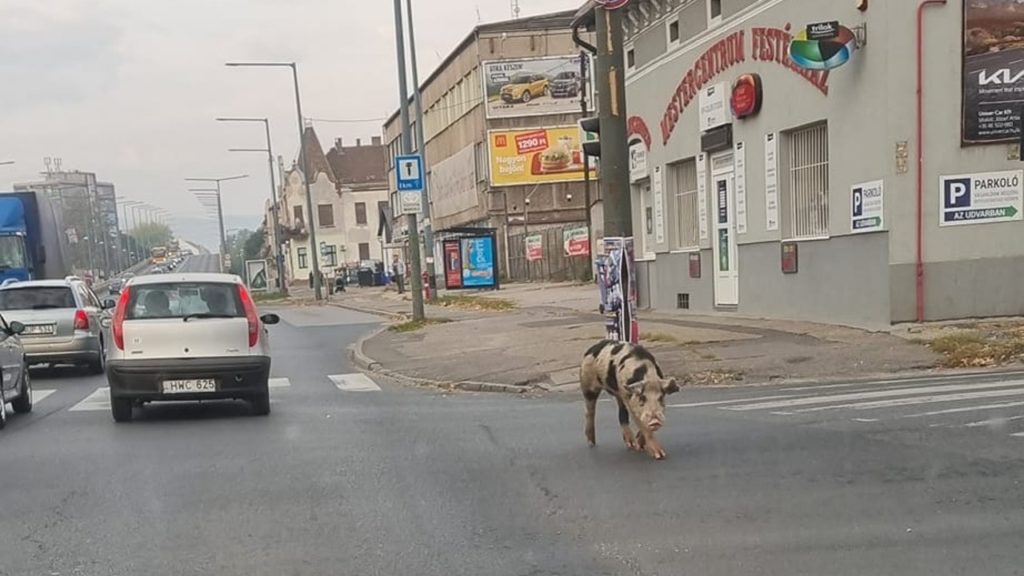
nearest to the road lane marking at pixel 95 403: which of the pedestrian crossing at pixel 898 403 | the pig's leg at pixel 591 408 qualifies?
the pig's leg at pixel 591 408

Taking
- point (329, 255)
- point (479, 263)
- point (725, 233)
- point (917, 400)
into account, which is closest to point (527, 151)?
point (479, 263)

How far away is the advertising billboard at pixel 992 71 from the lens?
13703 millimetres

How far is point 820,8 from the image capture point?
15.4m

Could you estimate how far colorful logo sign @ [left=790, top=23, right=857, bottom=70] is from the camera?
570 inches

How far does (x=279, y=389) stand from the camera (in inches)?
541

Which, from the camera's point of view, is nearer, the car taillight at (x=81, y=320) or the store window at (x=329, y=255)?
the car taillight at (x=81, y=320)

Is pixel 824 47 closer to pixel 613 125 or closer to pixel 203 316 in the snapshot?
pixel 613 125

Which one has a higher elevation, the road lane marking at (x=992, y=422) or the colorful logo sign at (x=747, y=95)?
the colorful logo sign at (x=747, y=95)

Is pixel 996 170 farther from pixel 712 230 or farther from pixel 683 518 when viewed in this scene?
pixel 683 518

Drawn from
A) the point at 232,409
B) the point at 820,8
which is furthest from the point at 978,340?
the point at 232,409

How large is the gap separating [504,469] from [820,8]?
10877 mm

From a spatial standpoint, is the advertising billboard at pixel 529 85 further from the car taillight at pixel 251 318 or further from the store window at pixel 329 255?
the car taillight at pixel 251 318

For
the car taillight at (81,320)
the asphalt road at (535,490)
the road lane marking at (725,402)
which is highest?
the car taillight at (81,320)

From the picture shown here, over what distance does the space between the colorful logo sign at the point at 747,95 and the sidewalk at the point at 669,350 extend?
3728 mm
